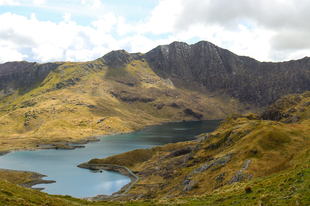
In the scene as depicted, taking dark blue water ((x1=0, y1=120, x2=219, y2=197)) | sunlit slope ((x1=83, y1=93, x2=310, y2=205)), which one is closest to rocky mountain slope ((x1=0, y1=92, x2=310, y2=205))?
sunlit slope ((x1=83, y1=93, x2=310, y2=205))

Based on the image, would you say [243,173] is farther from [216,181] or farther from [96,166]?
[96,166]

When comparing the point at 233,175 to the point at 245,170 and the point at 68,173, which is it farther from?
the point at 68,173

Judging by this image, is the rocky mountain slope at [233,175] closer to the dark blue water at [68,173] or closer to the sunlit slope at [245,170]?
the sunlit slope at [245,170]

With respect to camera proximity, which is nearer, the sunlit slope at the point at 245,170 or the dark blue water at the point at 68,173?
the sunlit slope at the point at 245,170

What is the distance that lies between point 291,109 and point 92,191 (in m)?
191

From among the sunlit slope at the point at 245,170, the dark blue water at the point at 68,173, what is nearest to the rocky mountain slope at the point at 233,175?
the sunlit slope at the point at 245,170

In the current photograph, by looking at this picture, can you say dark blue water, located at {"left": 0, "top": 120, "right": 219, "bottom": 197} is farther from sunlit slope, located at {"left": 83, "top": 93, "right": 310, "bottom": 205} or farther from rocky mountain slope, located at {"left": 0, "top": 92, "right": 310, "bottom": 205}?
sunlit slope, located at {"left": 83, "top": 93, "right": 310, "bottom": 205}

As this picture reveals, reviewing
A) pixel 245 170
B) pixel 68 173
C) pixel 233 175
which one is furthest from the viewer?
pixel 68 173

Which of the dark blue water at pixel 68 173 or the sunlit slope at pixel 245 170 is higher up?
the sunlit slope at pixel 245 170

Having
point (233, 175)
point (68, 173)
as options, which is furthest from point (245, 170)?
point (68, 173)

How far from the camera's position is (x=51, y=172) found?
139750 mm

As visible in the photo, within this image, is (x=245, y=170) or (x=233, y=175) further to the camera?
(x=233, y=175)

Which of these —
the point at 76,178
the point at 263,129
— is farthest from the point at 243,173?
the point at 76,178

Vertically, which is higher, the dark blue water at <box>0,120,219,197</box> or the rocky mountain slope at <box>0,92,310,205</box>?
the rocky mountain slope at <box>0,92,310,205</box>
